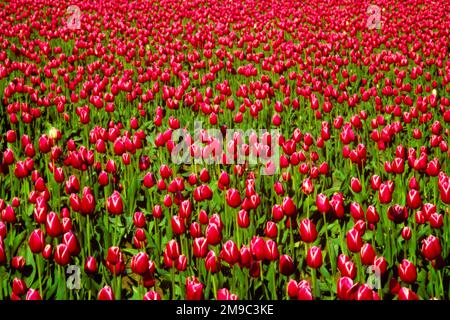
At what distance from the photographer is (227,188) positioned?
4.14 metres

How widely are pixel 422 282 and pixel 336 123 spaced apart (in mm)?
2857

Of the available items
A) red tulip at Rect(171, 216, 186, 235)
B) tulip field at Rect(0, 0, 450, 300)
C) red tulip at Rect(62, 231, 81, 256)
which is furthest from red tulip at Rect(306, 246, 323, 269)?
red tulip at Rect(62, 231, 81, 256)

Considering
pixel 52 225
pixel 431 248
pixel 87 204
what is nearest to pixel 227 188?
pixel 87 204

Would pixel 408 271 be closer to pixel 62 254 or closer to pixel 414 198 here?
pixel 414 198

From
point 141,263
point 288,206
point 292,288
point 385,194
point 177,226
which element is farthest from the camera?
point 385,194

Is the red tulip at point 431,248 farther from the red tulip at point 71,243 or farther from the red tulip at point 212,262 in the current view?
the red tulip at point 71,243

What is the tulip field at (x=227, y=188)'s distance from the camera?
2891 mm

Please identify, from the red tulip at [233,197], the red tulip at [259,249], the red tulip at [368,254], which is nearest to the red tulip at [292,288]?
the red tulip at [259,249]

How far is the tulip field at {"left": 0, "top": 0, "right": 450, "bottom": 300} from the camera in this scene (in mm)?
2891

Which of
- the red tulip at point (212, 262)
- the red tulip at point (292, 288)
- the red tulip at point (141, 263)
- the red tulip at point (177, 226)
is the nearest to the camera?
the red tulip at point (292, 288)

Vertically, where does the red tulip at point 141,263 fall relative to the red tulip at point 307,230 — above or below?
below

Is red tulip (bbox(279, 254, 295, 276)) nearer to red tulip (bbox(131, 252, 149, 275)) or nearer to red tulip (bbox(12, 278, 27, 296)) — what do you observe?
red tulip (bbox(131, 252, 149, 275))

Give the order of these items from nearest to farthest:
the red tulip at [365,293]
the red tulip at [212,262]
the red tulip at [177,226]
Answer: the red tulip at [365,293], the red tulip at [212,262], the red tulip at [177,226]
